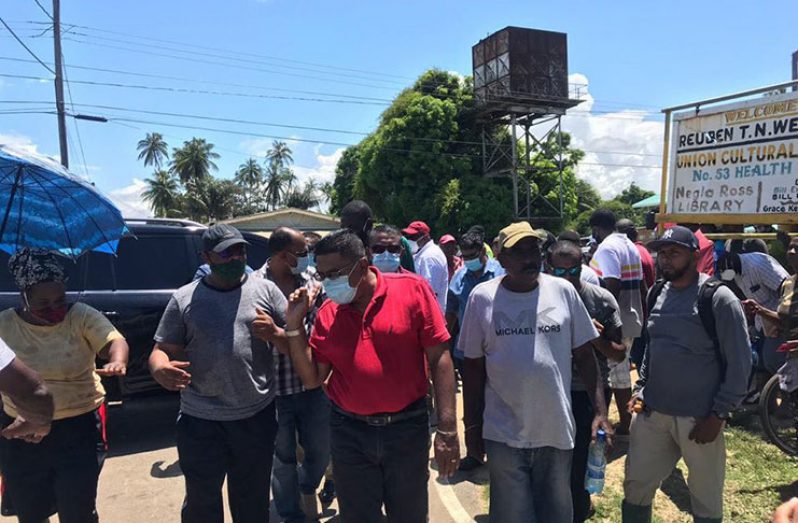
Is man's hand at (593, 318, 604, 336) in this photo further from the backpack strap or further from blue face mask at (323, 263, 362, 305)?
blue face mask at (323, 263, 362, 305)

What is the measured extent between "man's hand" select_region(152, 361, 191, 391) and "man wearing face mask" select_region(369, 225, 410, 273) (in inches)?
68.6

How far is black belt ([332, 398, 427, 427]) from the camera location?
247 centimetres

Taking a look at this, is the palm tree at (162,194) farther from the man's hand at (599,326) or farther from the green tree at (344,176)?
the man's hand at (599,326)

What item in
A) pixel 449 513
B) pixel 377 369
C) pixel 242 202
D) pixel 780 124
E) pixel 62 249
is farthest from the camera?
pixel 242 202

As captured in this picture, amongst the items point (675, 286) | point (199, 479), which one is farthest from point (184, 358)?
point (675, 286)

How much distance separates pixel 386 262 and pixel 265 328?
5.08ft

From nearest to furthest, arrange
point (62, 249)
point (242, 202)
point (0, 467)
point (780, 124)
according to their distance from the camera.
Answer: point (0, 467), point (62, 249), point (780, 124), point (242, 202)

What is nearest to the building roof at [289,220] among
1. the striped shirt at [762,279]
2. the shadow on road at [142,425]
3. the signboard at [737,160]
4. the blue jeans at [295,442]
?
the shadow on road at [142,425]

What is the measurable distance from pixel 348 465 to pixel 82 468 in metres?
1.42

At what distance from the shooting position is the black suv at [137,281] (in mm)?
4969

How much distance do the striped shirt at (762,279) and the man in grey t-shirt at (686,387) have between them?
2421 mm

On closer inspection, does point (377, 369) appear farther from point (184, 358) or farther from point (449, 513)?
point (449, 513)

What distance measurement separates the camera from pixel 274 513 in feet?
12.6

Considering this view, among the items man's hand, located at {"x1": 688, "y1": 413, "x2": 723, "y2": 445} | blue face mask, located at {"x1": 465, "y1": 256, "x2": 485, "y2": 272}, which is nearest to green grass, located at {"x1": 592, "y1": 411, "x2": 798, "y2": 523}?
man's hand, located at {"x1": 688, "y1": 413, "x2": 723, "y2": 445}
